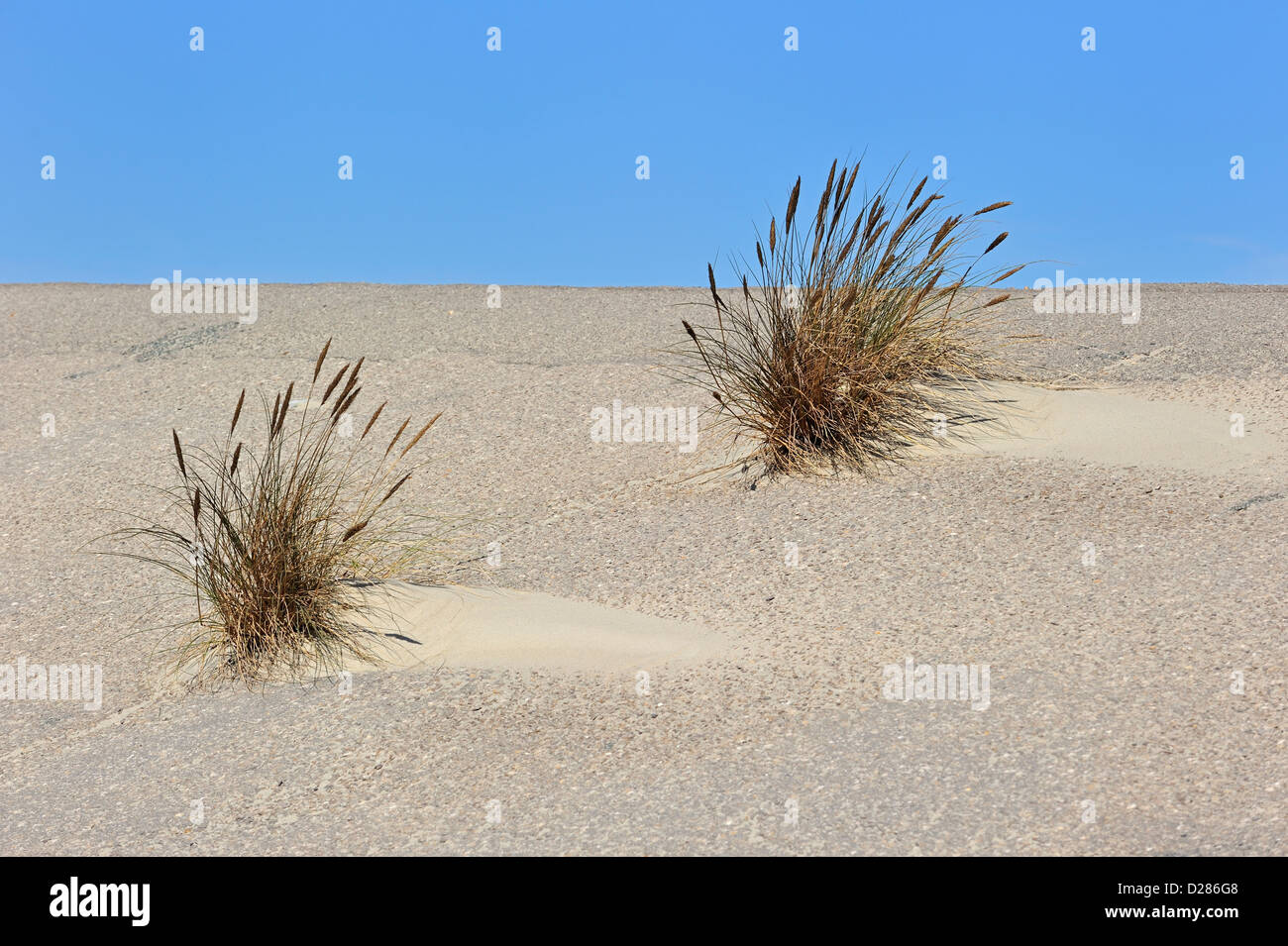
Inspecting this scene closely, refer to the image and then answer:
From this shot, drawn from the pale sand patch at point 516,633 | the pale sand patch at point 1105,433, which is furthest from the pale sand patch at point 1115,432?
the pale sand patch at point 516,633

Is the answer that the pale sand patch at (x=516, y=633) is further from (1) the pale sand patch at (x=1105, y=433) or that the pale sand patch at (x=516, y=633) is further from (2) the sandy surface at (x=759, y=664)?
(1) the pale sand patch at (x=1105, y=433)

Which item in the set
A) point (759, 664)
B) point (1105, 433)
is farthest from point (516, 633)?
point (1105, 433)

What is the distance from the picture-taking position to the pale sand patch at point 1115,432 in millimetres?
5270

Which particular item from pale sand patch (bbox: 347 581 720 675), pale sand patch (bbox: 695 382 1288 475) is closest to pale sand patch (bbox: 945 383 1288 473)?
pale sand patch (bbox: 695 382 1288 475)

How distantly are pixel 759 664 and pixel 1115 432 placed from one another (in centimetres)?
290

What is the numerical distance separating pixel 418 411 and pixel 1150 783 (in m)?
4.96

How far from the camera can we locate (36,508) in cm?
598

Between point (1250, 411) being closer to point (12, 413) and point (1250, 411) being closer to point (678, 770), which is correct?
point (678, 770)

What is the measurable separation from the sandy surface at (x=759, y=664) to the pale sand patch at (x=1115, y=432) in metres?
0.03

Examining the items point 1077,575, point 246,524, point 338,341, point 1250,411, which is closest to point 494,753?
point 246,524
